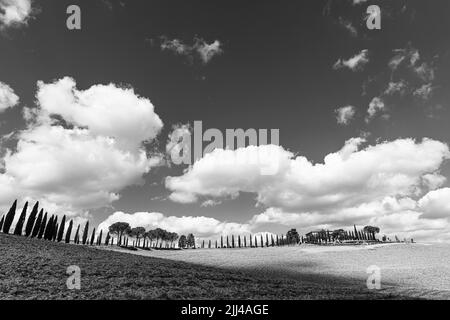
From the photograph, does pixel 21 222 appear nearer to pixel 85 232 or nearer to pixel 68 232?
pixel 68 232

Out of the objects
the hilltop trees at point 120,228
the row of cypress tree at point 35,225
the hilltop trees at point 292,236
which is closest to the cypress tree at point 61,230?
the row of cypress tree at point 35,225

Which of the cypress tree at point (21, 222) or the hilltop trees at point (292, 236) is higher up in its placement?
the hilltop trees at point (292, 236)

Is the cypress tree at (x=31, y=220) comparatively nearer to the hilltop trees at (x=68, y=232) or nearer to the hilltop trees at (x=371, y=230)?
the hilltop trees at (x=68, y=232)

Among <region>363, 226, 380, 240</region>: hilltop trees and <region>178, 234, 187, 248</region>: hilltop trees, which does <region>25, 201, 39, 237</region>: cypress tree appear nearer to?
<region>178, 234, 187, 248</region>: hilltop trees

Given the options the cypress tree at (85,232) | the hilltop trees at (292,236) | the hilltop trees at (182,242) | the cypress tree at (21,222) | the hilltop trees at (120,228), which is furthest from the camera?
the hilltop trees at (182,242)

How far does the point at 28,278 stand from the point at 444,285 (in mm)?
35858

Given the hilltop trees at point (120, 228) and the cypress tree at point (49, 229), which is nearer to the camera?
the cypress tree at point (49, 229)

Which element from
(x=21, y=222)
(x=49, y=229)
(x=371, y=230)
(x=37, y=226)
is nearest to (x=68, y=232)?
(x=49, y=229)
